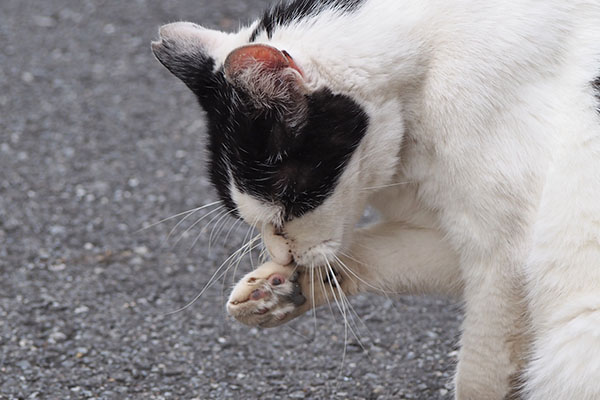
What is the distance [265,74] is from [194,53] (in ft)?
1.12

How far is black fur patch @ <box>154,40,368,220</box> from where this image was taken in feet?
6.71

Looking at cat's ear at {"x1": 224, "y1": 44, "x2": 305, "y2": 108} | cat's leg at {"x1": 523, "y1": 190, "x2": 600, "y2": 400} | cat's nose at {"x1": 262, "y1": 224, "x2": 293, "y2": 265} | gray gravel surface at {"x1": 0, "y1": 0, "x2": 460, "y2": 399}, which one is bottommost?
gray gravel surface at {"x1": 0, "y1": 0, "x2": 460, "y2": 399}

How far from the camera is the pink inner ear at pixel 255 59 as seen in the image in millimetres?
1912

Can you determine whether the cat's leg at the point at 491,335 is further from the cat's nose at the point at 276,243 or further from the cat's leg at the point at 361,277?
the cat's nose at the point at 276,243

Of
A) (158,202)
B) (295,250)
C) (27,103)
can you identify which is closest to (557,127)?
(295,250)

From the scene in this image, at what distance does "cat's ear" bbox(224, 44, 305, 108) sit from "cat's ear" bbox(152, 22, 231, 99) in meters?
0.22

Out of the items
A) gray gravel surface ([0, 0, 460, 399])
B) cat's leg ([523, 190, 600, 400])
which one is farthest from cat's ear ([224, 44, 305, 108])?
gray gravel surface ([0, 0, 460, 399])

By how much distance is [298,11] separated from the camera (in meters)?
2.17

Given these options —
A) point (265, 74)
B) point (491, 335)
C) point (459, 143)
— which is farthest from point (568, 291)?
point (265, 74)

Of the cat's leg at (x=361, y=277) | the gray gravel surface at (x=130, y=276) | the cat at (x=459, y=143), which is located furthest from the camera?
the gray gravel surface at (x=130, y=276)

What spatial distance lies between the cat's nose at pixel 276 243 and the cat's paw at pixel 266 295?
9cm

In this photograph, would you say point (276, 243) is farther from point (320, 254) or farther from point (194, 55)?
point (194, 55)

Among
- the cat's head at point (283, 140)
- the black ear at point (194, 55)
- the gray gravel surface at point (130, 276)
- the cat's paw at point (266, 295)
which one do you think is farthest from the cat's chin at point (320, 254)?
Answer: the gray gravel surface at point (130, 276)

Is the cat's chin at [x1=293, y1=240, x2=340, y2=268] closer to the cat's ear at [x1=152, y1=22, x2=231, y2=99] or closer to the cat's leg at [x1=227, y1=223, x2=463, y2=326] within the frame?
the cat's leg at [x1=227, y1=223, x2=463, y2=326]
